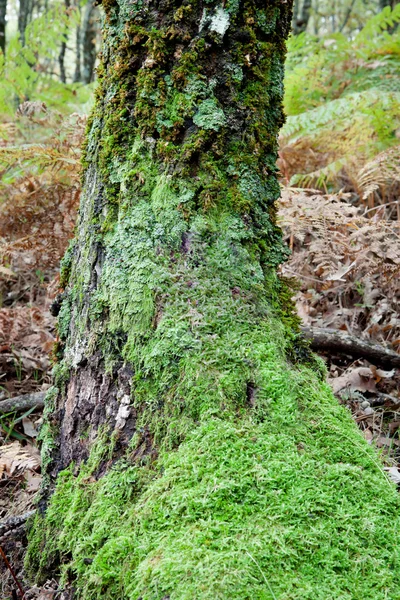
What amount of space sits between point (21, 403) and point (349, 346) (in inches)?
82.0

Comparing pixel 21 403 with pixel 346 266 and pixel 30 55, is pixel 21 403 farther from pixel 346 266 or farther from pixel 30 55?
pixel 30 55

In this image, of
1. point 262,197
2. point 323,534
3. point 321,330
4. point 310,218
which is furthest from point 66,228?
point 323,534

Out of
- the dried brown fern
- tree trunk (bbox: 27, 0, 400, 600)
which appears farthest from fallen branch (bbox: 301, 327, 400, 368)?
tree trunk (bbox: 27, 0, 400, 600)

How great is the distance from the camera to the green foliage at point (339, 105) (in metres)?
4.84

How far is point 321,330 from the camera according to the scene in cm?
313

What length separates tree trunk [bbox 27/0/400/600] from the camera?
1.33 metres

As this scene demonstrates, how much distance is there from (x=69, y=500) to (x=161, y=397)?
0.50 metres

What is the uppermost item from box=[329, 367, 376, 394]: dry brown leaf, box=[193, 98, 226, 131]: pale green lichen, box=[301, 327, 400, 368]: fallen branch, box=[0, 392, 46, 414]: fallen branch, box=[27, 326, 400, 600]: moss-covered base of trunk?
box=[193, 98, 226, 131]: pale green lichen

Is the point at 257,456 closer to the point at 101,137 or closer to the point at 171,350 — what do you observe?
the point at 171,350

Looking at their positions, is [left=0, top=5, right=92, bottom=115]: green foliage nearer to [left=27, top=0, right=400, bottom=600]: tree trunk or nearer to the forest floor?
the forest floor

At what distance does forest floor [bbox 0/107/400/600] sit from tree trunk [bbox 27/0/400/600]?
675 mm

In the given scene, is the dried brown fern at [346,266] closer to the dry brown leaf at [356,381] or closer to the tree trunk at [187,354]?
the dry brown leaf at [356,381]

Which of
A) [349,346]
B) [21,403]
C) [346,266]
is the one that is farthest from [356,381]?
[21,403]

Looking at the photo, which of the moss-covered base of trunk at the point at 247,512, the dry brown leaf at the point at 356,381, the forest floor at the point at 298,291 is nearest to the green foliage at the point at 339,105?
the forest floor at the point at 298,291
